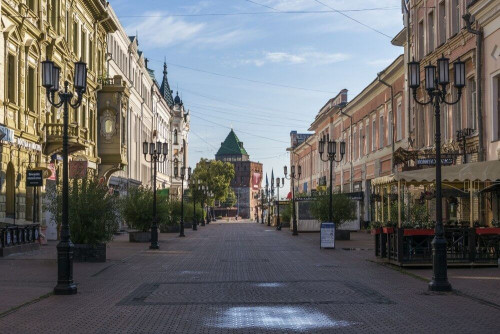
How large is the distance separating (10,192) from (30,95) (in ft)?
15.7

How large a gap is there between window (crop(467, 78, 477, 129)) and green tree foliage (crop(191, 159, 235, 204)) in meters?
77.7

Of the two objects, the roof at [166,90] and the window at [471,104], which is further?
the roof at [166,90]

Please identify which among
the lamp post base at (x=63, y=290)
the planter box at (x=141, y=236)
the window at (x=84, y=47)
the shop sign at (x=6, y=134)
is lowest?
the lamp post base at (x=63, y=290)

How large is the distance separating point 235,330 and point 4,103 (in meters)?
20.5

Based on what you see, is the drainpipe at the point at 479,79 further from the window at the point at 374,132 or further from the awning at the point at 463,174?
the window at the point at 374,132

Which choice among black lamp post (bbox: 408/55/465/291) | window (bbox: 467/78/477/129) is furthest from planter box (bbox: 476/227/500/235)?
window (bbox: 467/78/477/129)

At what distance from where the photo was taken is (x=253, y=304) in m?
13.6

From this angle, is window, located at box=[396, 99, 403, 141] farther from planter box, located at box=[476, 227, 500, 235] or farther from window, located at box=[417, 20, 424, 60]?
planter box, located at box=[476, 227, 500, 235]

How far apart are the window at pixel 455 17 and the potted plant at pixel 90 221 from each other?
16.8 metres

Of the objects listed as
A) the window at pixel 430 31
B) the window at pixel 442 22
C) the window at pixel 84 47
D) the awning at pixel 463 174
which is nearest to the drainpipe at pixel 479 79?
the window at pixel 442 22

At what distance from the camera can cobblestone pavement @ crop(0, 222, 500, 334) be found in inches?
437

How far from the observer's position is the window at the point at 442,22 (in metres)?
34.7

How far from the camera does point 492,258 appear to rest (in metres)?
21.1

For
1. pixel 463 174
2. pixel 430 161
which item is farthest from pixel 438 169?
pixel 430 161
